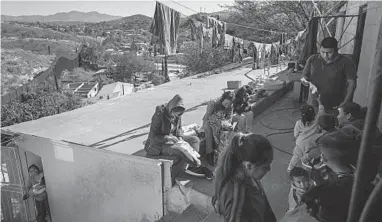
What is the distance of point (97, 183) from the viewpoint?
489 cm

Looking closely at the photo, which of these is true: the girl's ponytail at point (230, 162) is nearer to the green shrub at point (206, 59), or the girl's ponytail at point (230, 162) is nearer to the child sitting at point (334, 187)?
the child sitting at point (334, 187)

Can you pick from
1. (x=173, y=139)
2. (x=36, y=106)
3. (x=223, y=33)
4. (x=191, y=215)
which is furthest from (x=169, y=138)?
(x=36, y=106)

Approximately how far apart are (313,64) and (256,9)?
867 inches

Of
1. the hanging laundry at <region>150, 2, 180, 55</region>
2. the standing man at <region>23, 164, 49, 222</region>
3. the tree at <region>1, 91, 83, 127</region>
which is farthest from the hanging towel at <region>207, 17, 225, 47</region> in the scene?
the tree at <region>1, 91, 83, 127</region>

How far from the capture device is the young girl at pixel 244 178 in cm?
152

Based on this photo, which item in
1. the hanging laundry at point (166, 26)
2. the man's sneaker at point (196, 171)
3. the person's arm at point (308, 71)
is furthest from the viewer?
the hanging laundry at point (166, 26)

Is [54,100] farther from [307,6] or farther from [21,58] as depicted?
[21,58]

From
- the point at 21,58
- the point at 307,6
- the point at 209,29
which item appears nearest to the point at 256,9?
the point at 307,6

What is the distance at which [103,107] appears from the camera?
29.3 feet

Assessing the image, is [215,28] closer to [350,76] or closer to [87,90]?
[350,76]

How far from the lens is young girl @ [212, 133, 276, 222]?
152cm

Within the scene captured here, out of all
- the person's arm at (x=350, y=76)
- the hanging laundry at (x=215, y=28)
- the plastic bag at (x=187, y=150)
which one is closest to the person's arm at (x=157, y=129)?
the plastic bag at (x=187, y=150)

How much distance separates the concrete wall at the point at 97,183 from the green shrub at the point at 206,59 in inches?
905

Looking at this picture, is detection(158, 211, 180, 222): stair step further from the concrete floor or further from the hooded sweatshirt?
the hooded sweatshirt
